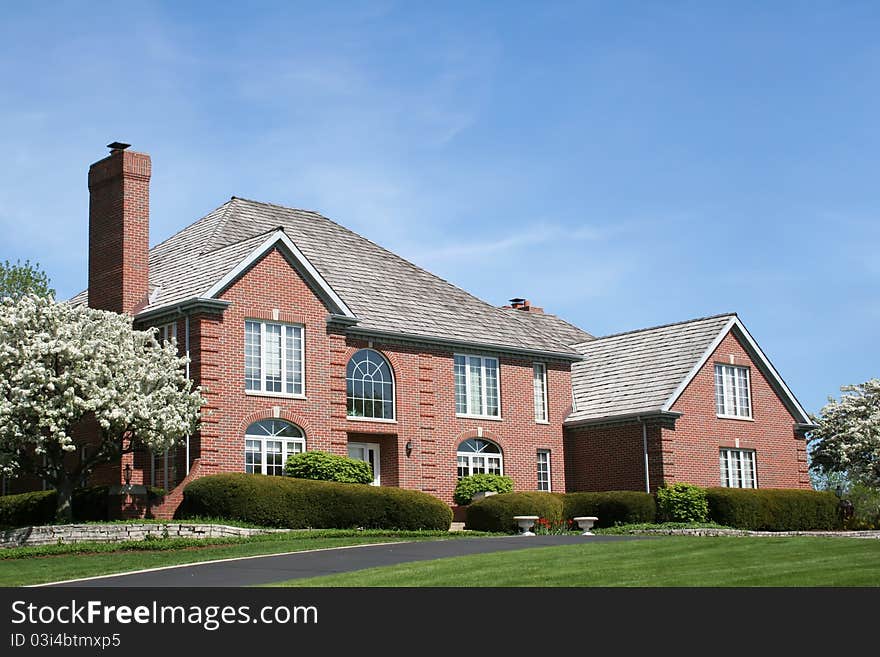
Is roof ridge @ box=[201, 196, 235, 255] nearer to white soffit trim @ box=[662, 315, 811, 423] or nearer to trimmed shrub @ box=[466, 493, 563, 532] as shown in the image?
trimmed shrub @ box=[466, 493, 563, 532]

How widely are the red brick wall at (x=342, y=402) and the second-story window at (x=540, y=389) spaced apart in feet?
0.82

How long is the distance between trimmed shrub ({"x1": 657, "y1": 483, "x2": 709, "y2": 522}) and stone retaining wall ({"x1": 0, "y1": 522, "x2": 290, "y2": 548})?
16146 millimetres

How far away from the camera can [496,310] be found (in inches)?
1738

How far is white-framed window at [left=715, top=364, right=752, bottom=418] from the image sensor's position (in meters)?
42.6

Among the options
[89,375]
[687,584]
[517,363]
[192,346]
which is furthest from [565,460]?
[687,584]

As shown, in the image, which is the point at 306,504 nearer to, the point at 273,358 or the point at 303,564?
the point at 273,358

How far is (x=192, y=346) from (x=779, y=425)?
911 inches

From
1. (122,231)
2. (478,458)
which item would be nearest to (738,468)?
(478,458)

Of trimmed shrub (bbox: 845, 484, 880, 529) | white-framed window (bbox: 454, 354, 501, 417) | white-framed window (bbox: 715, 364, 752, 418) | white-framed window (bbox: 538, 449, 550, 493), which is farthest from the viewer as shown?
white-framed window (bbox: 715, 364, 752, 418)

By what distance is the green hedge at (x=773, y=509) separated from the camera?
3853cm

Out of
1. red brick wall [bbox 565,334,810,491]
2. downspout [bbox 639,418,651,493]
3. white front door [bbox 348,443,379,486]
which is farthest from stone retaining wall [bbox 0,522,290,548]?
red brick wall [bbox 565,334,810,491]

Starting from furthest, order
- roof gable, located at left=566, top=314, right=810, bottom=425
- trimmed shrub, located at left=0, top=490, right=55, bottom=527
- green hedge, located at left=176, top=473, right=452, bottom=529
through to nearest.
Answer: roof gable, located at left=566, top=314, right=810, bottom=425 → trimmed shrub, located at left=0, top=490, right=55, bottom=527 → green hedge, located at left=176, top=473, right=452, bottom=529
